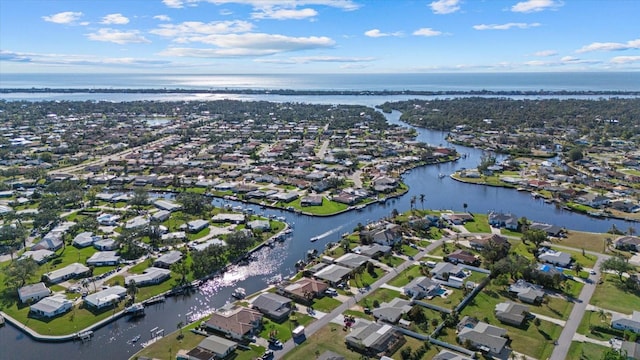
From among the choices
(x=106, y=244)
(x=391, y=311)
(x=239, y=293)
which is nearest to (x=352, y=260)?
(x=391, y=311)

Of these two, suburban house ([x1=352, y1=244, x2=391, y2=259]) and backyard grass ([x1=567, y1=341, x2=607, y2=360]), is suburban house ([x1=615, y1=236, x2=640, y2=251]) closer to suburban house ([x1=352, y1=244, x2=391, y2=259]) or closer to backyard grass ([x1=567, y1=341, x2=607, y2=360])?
backyard grass ([x1=567, y1=341, x2=607, y2=360])

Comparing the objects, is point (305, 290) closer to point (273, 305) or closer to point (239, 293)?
point (273, 305)

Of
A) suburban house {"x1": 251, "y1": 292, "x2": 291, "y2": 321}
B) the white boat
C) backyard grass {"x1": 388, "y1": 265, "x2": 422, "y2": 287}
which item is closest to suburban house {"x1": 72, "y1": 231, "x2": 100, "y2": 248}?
the white boat

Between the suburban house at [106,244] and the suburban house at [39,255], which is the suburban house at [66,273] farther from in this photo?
the suburban house at [106,244]

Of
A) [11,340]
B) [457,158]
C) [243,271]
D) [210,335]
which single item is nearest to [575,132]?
[457,158]

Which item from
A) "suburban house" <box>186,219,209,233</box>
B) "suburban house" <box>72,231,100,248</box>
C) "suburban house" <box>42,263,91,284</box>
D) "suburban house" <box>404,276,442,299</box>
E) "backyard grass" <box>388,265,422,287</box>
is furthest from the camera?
"suburban house" <box>186,219,209,233</box>
